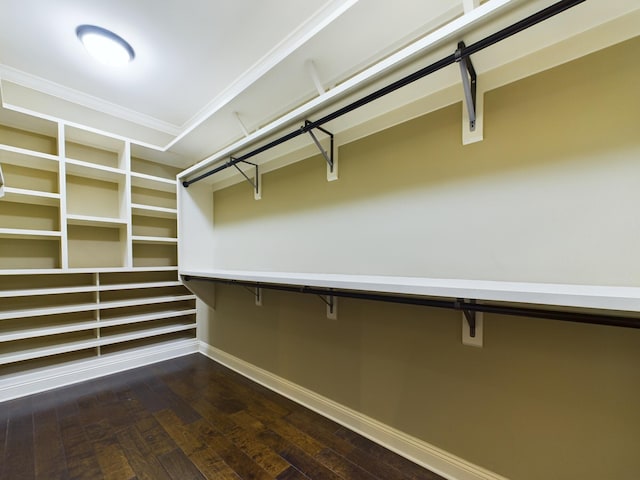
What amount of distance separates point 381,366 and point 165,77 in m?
2.87

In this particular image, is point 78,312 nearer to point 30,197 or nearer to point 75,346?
point 75,346

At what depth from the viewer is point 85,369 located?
2.49 metres

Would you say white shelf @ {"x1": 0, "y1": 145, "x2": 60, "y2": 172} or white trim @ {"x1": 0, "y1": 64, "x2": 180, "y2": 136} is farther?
white trim @ {"x1": 0, "y1": 64, "x2": 180, "y2": 136}

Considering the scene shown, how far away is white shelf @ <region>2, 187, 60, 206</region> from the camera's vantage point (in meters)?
2.09

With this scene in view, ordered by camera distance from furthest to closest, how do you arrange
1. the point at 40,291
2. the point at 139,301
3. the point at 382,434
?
the point at 139,301 → the point at 40,291 → the point at 382,434

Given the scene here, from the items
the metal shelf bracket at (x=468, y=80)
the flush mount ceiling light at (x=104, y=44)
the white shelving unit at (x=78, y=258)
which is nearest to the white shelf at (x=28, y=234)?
the white shelving unit at (x=78, y=258)

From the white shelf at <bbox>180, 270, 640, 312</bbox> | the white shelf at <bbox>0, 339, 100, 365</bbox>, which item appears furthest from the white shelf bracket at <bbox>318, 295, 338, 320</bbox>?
the white shelf at <bbox>0, 339, 100, 365</bbox>

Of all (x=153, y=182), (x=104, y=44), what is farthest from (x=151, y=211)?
(x=104, y=44)

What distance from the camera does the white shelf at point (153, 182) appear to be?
2800 millimetres

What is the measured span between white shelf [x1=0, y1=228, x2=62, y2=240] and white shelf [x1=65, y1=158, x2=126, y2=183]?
620 mm

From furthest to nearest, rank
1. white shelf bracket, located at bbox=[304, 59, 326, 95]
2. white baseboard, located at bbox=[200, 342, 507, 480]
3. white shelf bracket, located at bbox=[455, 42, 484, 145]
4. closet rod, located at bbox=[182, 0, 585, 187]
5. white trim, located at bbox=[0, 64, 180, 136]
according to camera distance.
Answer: white trim, located at bbox=[0, 64, 180, 136] → white shelf bracket, located at bbox=[304, 59, 326, 95] → white baseboard, located at bbox=[200, 342, 507, 480] → white shelf bracket, located at bbox=[455, 42, 484, 145] → closet rod, located at bbox=[182, 0, 585, 187]

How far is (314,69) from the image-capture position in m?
1.63

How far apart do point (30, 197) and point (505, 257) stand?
3377 mm

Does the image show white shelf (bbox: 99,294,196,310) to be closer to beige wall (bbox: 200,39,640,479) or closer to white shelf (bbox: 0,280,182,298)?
white shelf (bbox: 0,280,182,298)
